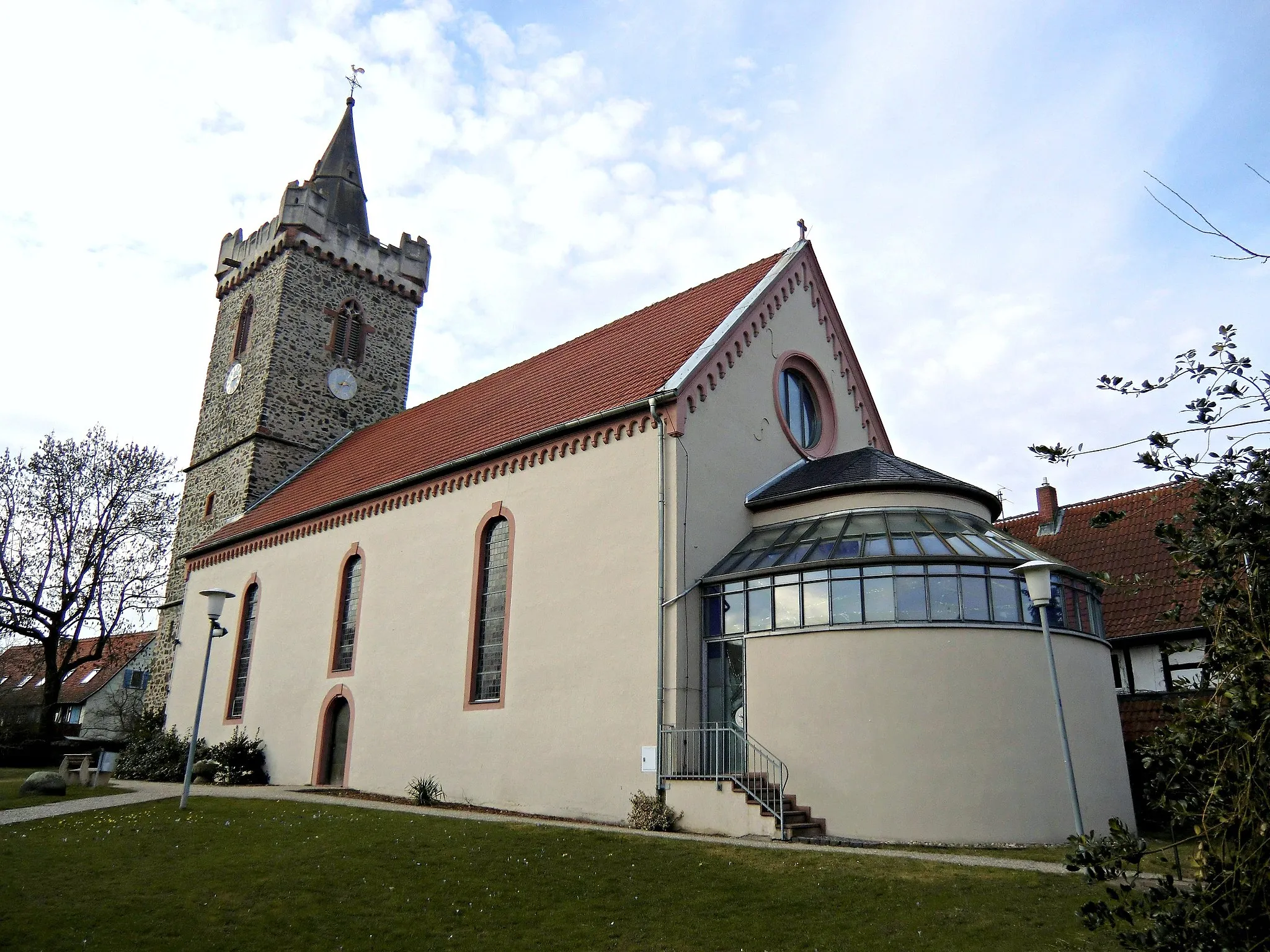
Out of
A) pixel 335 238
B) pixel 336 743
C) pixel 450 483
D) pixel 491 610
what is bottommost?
pixel 336 743

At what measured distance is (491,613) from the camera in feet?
60.9

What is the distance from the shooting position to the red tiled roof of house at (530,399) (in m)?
18.3

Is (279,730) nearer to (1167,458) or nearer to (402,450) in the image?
(402,450)

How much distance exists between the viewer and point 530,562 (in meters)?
17.8

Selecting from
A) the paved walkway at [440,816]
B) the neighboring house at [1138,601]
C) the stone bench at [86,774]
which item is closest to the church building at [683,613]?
the paved walkway at [440,816]

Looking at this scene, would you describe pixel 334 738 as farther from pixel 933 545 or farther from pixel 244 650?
pixel 933 545

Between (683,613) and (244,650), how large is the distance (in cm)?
1605

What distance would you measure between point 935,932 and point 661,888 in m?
2.96

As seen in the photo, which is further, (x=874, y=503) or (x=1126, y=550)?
(x=1126, y=550)

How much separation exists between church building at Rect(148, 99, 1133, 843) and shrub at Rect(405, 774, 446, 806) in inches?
6.9

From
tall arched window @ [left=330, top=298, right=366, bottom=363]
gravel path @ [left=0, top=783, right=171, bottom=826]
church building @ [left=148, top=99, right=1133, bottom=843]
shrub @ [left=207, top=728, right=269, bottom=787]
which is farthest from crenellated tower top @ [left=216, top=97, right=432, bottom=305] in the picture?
gravel path @ [left=0, top=783, right=171, bottom=826]

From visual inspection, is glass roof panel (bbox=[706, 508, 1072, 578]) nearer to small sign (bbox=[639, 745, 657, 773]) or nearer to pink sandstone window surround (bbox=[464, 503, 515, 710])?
small sign (bbox=[639, 745, 657, 773])

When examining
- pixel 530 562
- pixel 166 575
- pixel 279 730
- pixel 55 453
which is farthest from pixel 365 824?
pixel 55 453

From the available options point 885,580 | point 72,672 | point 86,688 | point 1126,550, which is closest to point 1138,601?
point 1126,550
